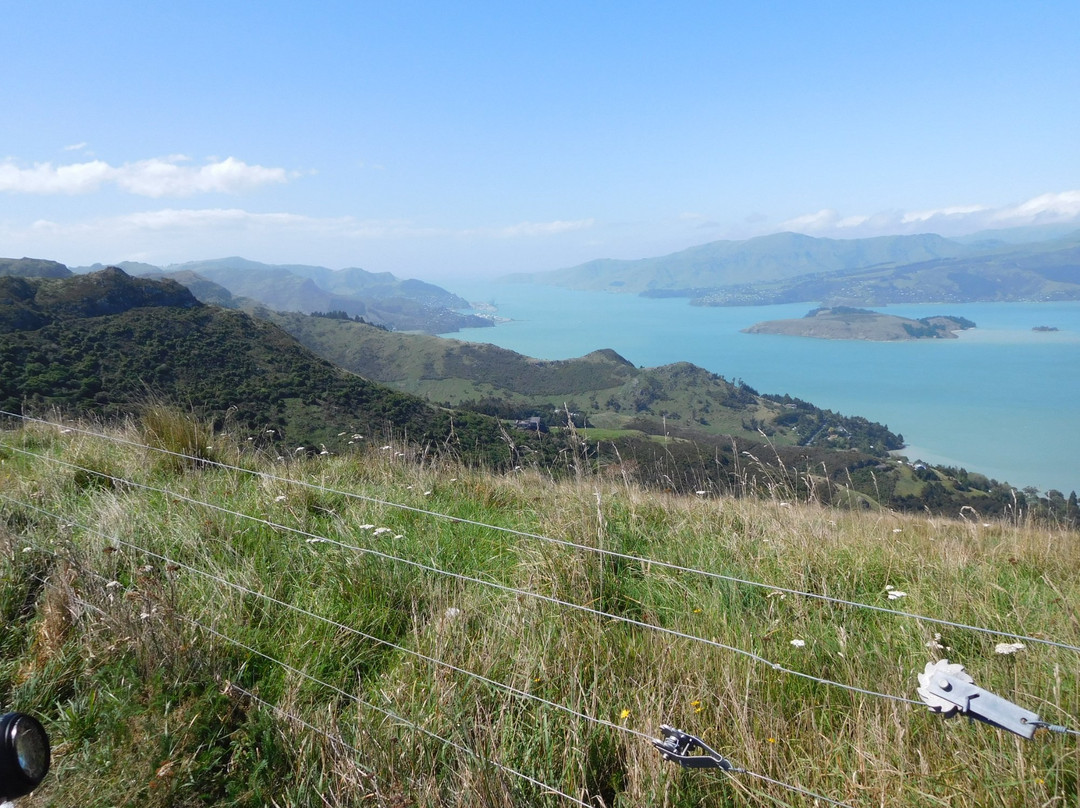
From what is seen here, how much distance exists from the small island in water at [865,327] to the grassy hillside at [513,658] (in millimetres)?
170616

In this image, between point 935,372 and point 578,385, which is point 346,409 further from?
point 935,372

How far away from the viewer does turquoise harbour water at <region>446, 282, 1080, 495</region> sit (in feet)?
221

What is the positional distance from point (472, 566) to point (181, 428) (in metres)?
4.32

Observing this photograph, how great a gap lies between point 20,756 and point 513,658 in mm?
1521

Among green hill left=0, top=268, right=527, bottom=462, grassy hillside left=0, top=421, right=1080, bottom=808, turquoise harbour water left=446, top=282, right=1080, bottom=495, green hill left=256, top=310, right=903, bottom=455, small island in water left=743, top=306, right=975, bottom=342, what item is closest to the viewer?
grassy hillside left=0, top=421, right=1080, bottom=808

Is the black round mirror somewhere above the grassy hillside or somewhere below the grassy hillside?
above

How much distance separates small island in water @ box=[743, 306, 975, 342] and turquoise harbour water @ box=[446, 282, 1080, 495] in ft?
13.9

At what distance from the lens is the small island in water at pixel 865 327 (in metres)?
151

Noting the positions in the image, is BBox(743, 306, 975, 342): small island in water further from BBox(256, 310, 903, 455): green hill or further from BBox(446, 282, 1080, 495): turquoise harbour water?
BBox(256, 310, 903, 455): green hill

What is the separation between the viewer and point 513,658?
2.38m

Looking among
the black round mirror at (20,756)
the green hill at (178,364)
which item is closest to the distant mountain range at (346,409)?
the green hill at (178,364)

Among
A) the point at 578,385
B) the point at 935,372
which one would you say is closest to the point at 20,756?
the point at 578,385

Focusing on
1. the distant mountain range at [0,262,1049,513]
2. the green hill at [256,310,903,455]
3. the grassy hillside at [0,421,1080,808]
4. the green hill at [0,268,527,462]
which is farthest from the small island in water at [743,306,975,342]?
the grassy hillside at [0,421,1080,808]

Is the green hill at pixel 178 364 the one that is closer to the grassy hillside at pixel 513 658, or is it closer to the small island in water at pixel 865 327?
the grassy hillside at pixel 513 658
